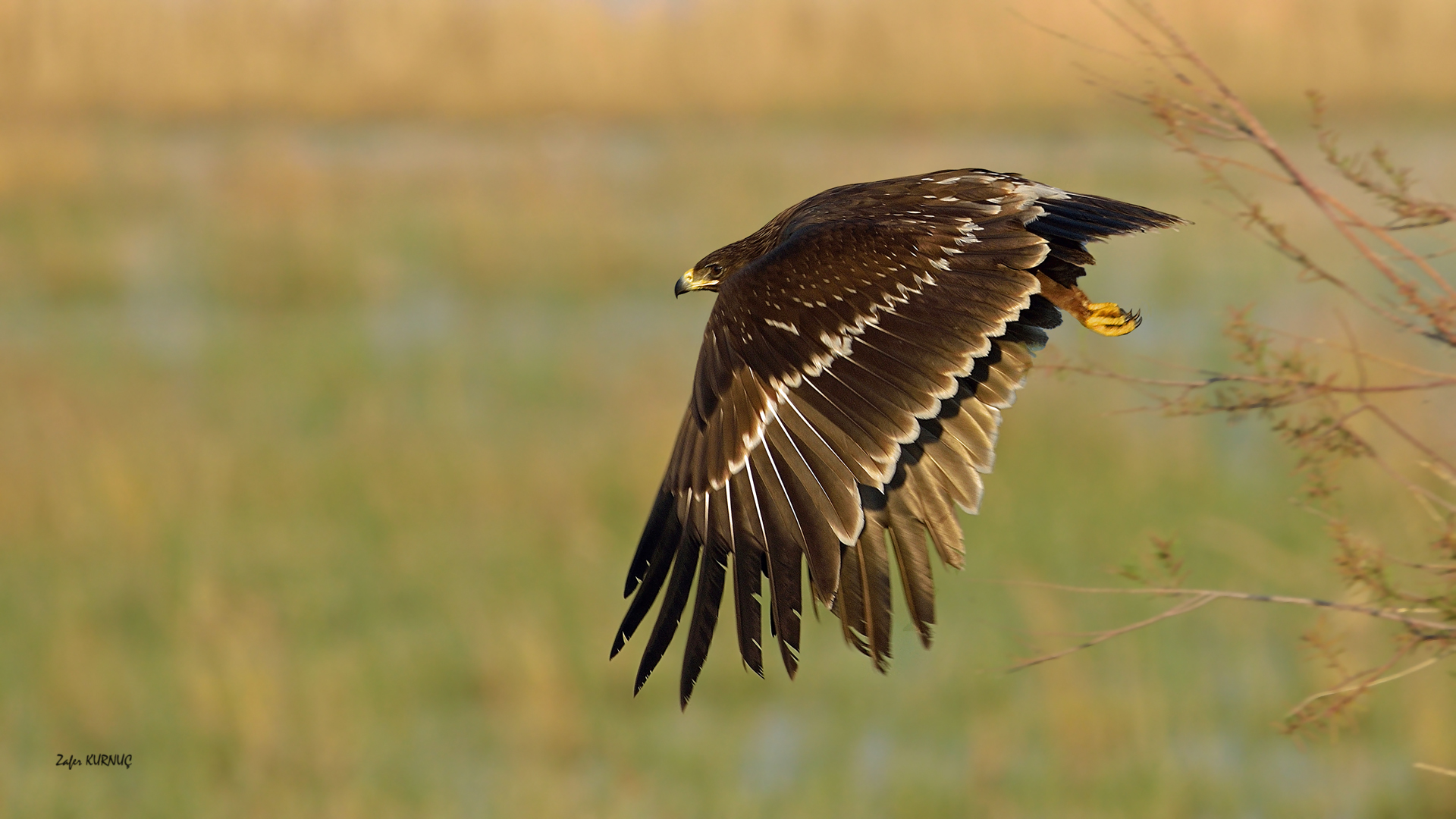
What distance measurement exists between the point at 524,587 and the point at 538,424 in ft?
8.13

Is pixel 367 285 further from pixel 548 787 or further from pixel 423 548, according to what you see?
pixel 548 787

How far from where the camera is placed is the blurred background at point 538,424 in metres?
7.93

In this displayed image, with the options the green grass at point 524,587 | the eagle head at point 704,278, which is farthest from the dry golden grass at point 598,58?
the eagle head at point 704,278

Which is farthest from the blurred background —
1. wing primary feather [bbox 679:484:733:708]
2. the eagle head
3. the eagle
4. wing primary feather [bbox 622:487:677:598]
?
the eagle head

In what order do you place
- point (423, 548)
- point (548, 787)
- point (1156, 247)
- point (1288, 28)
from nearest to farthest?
1. point (548, 787)
2. point (423, 548)
3. point (1156, 247)
4. point (1288, 28)

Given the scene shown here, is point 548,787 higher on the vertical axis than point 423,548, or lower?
lower

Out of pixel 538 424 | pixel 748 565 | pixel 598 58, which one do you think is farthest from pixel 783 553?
pixel 598 58

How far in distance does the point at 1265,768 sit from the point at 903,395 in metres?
6.16

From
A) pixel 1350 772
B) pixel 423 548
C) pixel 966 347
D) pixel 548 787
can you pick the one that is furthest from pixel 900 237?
pixel 423 548

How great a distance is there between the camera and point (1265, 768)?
8.09 m

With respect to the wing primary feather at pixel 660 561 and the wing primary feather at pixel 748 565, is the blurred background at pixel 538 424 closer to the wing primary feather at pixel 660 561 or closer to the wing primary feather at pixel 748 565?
the wing primary feather at pixel 748 565

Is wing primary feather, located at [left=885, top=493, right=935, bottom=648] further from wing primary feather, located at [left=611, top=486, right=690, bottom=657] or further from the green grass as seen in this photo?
the green grass

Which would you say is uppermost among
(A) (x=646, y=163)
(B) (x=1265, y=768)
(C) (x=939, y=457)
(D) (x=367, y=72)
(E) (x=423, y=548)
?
(D) (x=367, y=72)

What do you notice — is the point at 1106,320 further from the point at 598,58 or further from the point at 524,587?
the point at 598,58
